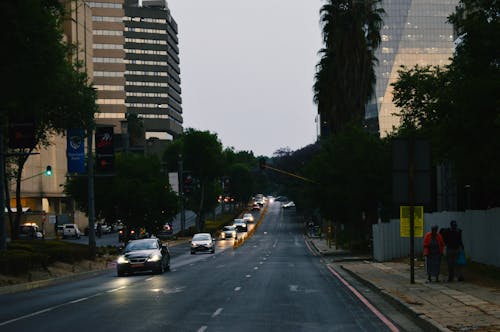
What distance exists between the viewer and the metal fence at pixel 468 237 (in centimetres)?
3259

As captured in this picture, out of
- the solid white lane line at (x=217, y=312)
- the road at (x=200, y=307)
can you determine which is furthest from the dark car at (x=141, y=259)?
the solid white lane line at (x=217, y=312)

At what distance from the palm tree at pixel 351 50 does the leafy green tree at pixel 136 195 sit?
64.2 ft

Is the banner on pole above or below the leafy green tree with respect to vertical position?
above

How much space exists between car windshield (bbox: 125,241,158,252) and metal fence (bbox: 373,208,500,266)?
1370cm

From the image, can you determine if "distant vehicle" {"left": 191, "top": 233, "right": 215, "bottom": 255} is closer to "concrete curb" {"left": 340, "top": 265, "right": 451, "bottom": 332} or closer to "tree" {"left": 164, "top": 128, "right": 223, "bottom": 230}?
"concrete curb" {"left": 340, "top": 265, "right": 451, "bottom": 332}

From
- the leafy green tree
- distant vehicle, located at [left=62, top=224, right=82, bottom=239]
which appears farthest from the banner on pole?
distant vehicle, located at [left=62, top=224, right=82, bottom=239]

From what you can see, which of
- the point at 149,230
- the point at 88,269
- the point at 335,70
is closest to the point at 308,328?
the point at 88,269

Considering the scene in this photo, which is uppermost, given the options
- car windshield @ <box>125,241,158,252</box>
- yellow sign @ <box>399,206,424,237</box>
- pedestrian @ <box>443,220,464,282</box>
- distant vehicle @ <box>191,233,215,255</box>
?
yellow sign @ <box>399,206,424,237</box>

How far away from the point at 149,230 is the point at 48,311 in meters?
59.6

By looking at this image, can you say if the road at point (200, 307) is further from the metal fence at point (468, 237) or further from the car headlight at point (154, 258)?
the metal fence at point (468, 237)

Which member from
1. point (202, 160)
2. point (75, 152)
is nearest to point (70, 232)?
point (202, 160)

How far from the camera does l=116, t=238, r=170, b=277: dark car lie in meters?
38.5

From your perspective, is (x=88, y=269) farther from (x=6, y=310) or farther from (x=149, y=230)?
(x=149, y=230)

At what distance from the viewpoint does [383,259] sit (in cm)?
4788
